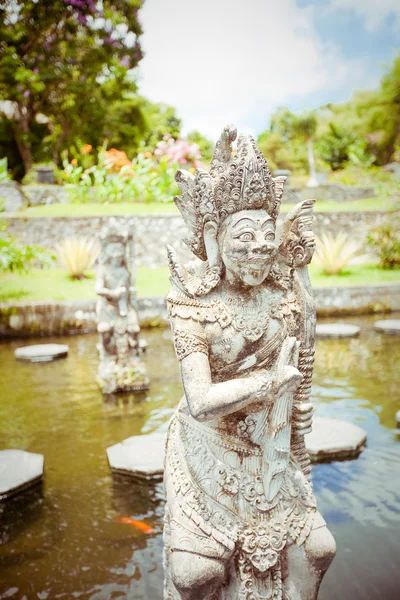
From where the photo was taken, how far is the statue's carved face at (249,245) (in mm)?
2074

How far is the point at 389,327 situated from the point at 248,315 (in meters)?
6.95

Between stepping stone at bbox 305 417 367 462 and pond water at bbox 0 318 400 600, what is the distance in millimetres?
95

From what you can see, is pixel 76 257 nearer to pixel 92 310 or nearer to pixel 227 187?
pixel 92 310

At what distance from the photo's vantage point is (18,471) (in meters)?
4.34

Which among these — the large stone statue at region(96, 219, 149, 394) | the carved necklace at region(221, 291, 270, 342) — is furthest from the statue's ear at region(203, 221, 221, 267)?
the large stone statue at region(96, 219, 149, 394)

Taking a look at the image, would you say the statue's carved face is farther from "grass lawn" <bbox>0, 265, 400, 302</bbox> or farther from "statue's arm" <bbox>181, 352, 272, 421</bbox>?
"grass lawn" <bbox>0, 265, 400, 302</bbox>

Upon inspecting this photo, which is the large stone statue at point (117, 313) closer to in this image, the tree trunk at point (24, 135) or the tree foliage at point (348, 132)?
the tree trunk at point (24, 135)

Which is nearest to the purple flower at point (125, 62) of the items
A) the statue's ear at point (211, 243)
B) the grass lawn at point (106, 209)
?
the grass lawn at point (106, 209)

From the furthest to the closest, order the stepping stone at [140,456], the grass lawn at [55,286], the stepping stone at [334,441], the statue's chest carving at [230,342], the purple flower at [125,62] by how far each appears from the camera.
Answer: the purple flower at [125,62]
the grass lawn at [55,286]
the stepping stone at [334,441]
the stepping stone at [140,456]
the statue's chest carving at [230,342]

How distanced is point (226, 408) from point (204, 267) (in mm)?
597

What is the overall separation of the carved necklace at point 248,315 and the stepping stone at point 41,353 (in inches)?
239

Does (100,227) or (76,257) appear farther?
(100,227)

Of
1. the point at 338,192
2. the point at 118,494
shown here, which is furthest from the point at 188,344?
the point at 338,192

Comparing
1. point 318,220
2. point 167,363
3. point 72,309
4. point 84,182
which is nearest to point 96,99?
point 84,182
